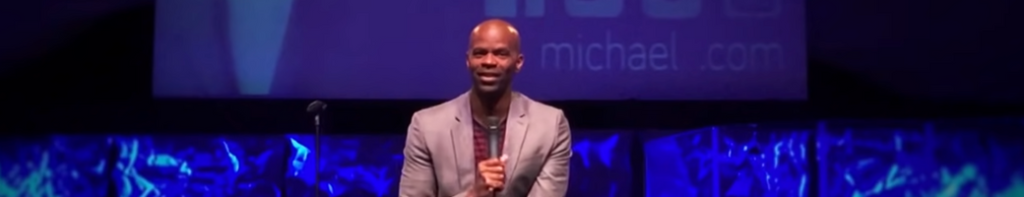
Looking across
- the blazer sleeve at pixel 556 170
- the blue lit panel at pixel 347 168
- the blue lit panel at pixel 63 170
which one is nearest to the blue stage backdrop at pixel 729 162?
the blue lit panel at pixel 347 168

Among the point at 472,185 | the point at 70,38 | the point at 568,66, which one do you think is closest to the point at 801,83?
the point at 568,66

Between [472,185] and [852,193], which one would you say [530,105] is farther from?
[852,193]

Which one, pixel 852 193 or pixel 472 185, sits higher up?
pixel 472 185

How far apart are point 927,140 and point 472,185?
5.19 feet

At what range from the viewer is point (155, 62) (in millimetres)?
4527

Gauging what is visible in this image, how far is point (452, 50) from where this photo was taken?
4.55 meters

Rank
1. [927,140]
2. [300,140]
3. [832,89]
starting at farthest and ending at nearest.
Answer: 1. [832,89]
2. [300,140]
3. [927,140]

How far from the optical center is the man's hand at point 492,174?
277 cm

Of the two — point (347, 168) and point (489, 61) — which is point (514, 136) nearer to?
point (489, 61)

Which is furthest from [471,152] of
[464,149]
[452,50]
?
[452,50]

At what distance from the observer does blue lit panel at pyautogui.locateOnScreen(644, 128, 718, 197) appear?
4285mm

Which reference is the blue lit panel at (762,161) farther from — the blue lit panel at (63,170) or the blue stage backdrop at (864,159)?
the blue lit panel at (63,170)

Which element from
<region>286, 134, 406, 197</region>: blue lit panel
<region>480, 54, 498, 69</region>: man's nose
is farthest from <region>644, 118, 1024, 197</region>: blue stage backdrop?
<region>480, 54, 498, 69</region>: man's nose

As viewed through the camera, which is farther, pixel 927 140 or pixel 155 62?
pixel 155 62
